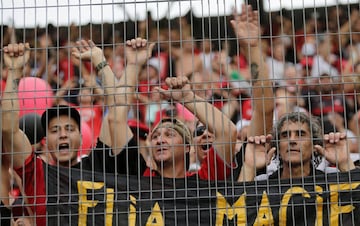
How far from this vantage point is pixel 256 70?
17.5 feet

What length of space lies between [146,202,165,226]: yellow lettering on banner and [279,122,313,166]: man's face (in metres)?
0.81

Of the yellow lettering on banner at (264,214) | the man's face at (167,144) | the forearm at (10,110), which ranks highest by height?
the forearm at (10,110)

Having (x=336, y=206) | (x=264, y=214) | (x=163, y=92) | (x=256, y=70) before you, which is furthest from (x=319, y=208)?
(x=163, y=92)

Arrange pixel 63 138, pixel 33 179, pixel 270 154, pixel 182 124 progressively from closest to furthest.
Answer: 1. pixel 270 154
2. pixel 33 179
3. pixel 182 124
4. pixel 63 138

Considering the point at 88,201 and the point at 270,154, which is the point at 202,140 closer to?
the point at 270,154

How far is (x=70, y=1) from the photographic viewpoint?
5.35 metres

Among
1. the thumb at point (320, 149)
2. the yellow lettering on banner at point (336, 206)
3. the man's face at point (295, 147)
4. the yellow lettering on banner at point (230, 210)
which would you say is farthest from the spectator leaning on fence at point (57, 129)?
the yellow lettering on banner at point (336, 206)

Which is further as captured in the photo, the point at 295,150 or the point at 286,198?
the point at 295,150

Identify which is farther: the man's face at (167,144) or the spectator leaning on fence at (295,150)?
the man's face at (167,144)

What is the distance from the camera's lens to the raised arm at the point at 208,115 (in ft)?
17.1

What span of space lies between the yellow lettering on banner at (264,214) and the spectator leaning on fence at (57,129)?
3.05ft

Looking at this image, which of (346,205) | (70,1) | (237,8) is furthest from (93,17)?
(346,205)

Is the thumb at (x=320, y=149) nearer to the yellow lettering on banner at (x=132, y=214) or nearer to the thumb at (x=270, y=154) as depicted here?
the thumb at (x=270, y=154)

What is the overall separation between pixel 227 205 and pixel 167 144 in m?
0.56
